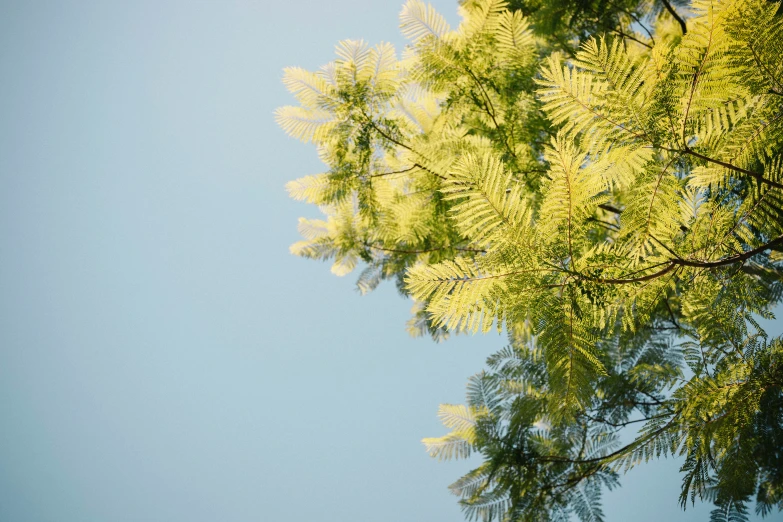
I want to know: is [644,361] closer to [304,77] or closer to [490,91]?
[490,91]

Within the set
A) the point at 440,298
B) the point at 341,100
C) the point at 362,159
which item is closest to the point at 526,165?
the point at 362,159

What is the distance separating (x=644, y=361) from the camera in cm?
221

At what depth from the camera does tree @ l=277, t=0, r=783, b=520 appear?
88 cm

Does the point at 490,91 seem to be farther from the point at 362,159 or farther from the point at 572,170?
the point at 572,170

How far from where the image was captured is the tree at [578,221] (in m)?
0.88

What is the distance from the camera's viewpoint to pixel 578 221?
89cm

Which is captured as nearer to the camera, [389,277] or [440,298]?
[440,298]

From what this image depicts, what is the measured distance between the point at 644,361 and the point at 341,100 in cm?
214

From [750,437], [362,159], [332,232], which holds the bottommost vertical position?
[750,437]

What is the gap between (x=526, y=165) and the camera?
1967 millimetres

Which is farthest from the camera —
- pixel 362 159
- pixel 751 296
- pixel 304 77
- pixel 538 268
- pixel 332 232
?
pixel 332 232

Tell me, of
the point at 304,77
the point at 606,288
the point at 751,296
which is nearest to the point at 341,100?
the point at 304,77

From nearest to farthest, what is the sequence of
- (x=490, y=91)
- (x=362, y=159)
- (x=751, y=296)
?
(x=751, y=296) < (x=362, y=159) < (x=490, y=91)

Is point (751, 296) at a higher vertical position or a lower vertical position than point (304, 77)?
lower
